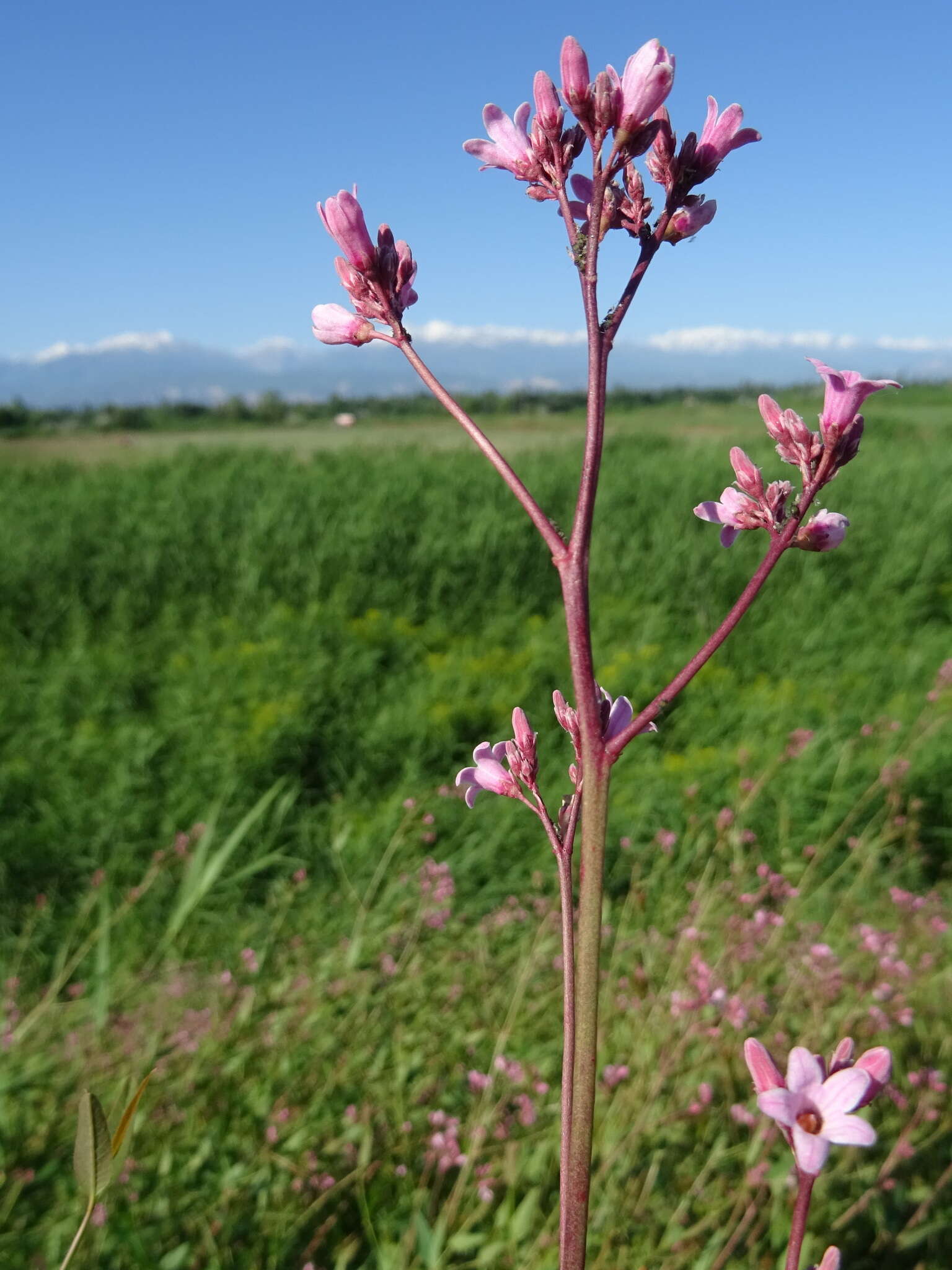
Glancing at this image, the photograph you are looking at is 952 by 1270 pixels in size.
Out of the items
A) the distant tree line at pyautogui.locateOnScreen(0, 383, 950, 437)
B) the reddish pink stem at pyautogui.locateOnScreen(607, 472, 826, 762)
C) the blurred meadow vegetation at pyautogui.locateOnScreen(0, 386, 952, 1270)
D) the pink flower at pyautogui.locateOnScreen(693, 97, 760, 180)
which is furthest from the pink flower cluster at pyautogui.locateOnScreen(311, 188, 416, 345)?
the distant tree line at pyautogui.locateOnScreen(0, 383, 950, 437)

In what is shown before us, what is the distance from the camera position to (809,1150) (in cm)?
49

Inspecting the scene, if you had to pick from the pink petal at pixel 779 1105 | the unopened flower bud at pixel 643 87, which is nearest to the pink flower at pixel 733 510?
the unopened flower bud at pixel 643 87

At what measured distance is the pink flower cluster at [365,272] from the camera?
677mm

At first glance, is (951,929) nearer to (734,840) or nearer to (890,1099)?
(890,1099)

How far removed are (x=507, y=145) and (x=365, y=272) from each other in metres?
0.14

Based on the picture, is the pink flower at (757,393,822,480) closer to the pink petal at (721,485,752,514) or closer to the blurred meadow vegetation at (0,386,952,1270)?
the pink petal at (721,485,752,514)

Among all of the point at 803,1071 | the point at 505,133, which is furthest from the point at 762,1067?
the point at 505,133

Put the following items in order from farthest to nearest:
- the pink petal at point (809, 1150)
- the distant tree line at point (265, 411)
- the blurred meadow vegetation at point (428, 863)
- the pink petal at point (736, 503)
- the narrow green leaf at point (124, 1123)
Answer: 1. the distant tree line at point (265, 411)
2. the blurred meadow vegetation at point (428, 863)
3. the pink petal at point (736, 503)
4. the narrow green leaf at point (124, 1123)
5. the pink petal at point (809, 1150)

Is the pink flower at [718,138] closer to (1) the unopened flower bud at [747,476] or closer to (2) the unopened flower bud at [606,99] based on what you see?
(2) the unopened flower bud at [606,99]

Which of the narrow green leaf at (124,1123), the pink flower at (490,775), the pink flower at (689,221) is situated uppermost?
the pink flower at (689,221)

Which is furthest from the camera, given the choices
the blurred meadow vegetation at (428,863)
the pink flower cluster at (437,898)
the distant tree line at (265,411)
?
the distant tree line at (265,411)

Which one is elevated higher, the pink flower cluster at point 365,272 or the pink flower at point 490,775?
the pink flower cluster at point 365,272

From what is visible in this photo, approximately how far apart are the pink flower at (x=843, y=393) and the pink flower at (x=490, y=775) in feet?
1.05

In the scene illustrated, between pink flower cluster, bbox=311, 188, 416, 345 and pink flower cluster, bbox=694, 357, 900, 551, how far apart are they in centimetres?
26
